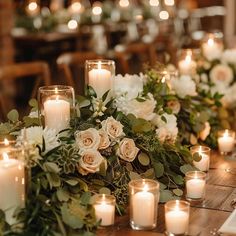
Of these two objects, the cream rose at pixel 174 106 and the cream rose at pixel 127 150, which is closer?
the cream rose at pixel 127 150

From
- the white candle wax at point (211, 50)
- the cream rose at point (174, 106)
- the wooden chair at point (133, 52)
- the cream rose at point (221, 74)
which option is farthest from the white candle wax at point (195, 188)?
the wooden chair at point (133, 52)

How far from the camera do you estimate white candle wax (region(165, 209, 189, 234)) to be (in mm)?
1516

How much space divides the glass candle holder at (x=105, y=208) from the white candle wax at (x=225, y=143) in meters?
0.84

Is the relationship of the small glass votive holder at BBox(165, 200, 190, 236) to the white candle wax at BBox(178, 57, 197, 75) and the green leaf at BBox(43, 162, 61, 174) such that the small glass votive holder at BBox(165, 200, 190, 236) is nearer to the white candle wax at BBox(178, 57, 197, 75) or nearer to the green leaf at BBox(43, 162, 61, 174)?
the green leaf at BBox(43, 162, 61, 174)

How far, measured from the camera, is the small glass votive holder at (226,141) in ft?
7.59

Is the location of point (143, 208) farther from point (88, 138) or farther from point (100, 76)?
point (100, 76)

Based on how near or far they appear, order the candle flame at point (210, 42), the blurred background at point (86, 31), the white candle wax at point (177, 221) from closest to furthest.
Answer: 1. the white candle wax at point (177, 221)
2. the candle flame at point (210, 42)
3. the blurred background at point (86, 31)

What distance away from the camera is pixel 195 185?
1.78m

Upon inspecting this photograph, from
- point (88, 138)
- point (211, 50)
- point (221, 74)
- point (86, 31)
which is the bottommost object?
point (88, 138)

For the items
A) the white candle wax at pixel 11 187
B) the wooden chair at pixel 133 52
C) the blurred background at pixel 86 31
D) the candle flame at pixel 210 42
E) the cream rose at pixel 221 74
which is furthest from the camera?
the blurred background at pixel 86 31

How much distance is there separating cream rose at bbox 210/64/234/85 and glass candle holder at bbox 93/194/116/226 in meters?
1.21

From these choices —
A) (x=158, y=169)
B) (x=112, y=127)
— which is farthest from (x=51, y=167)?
(x=158, y=169)

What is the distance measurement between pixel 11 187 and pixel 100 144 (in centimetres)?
36

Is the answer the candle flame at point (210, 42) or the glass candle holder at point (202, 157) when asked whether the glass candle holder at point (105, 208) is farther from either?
the candle flame at point (210, 42)
